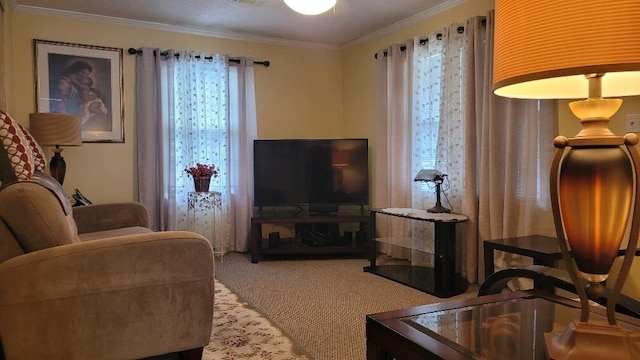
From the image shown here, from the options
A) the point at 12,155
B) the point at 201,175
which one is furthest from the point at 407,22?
the point at 12,155

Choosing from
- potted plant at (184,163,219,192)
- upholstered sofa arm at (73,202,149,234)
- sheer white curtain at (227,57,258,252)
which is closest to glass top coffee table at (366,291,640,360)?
upholstered sofa arm at (73,202,149,234)

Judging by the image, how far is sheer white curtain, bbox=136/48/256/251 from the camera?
4.49 metres

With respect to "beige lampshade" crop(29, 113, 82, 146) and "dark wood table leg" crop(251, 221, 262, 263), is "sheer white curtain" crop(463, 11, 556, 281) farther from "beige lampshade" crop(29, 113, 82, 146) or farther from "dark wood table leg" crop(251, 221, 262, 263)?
"beige lampshade" crop(29, 113, 82, 146)

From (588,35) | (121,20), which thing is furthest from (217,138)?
(588,35)

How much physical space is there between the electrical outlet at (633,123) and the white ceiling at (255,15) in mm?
1777

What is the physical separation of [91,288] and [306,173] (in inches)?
123

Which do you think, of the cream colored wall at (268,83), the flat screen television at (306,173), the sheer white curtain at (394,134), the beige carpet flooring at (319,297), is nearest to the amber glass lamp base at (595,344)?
the beige carpet flooring at (319,297)

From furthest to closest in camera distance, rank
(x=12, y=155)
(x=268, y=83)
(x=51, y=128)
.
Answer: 1. (x=268, y=83)
2. (x=51, y=128)
3. (x=12, y=155)

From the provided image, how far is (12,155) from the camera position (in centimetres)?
212

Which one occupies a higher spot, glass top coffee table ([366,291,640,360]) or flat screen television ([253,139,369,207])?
flat screen television ([253,139,369,207])

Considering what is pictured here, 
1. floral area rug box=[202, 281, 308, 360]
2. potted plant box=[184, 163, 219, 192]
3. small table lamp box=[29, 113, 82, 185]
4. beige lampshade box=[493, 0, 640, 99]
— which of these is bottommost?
floral area rug box=[202, 281, 308, 360]

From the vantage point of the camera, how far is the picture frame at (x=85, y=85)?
13.6 feet

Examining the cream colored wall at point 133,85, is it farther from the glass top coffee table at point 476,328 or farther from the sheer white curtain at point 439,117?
the glass top coffee table at point 476,328

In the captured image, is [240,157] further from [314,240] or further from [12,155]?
[12,155]
